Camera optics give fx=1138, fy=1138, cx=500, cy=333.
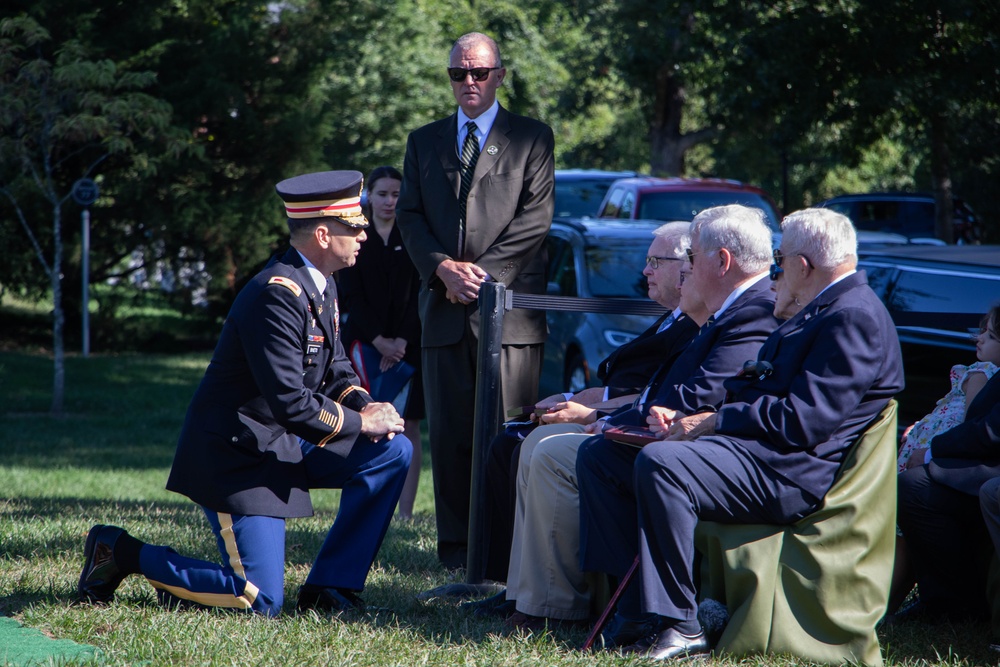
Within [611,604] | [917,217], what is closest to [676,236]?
[611,604]

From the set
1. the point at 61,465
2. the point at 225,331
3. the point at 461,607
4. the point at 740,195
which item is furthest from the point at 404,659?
the point at 740,195

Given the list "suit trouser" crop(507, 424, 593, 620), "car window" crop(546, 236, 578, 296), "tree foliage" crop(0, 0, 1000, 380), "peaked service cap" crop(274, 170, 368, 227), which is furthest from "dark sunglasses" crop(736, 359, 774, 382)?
"tree foliage" crop(0, 0, 1000, 380)

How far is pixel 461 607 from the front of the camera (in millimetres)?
4523

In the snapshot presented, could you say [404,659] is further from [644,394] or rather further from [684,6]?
[684,6]

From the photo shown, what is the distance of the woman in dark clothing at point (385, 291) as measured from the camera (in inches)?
258

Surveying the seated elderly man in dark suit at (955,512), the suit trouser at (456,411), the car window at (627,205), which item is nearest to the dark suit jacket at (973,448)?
the seated elderly man in dark suit at (955,512)

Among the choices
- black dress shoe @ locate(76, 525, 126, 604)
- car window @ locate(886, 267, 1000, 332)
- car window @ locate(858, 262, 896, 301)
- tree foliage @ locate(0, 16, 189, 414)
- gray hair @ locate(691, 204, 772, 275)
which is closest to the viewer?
gray hair @ locate(691, 204, 772, 275)

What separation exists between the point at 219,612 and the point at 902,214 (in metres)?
17.3

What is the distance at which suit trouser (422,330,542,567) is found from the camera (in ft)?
17.8

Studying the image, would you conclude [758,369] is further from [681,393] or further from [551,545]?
[551,545]

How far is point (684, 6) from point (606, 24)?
9821 mm

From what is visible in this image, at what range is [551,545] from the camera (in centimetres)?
419

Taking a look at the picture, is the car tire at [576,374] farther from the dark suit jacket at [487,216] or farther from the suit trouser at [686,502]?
the suit trouser at [686,502]

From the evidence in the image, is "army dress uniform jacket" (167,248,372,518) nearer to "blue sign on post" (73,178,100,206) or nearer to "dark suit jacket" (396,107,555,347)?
"dark suit jacket" (396,107,555,347)
